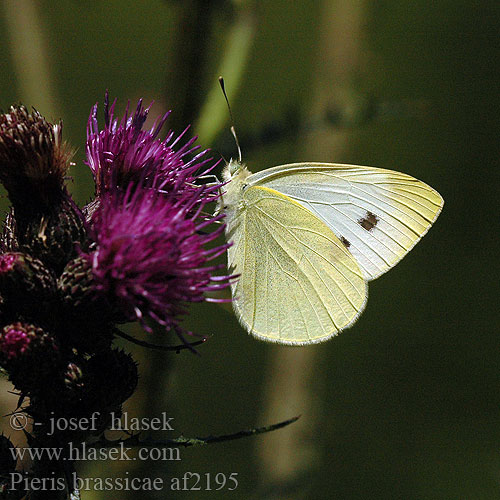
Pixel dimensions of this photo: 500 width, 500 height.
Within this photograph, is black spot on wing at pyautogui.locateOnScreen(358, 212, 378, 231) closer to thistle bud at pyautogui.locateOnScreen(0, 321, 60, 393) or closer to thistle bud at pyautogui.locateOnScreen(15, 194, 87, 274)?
thistle bud at pyautogui.locateOnScreen(15, 194, 87, 274)

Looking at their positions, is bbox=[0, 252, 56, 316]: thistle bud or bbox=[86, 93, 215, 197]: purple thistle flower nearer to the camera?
bbox=[0, 252, 56, 316]: thistle bud

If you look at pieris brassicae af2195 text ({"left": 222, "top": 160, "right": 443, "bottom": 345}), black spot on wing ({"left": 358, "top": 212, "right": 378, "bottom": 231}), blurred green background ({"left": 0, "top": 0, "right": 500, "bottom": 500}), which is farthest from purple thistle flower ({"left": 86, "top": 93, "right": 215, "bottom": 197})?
black spot on wing ({"left": 358, "top": 212, "right": 378, "bottom": 231})

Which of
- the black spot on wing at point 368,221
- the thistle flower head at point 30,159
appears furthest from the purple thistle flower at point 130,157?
the black spot on wing at point 368,221

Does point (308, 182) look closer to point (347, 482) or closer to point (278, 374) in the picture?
point (278, 374)

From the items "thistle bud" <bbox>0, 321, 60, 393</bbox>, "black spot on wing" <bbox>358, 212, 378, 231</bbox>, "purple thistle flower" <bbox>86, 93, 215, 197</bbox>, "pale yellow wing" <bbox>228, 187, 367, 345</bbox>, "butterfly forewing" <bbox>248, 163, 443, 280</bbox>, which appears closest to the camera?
"thistle bud" <bbox>0, 321, 60, 393</bbox>

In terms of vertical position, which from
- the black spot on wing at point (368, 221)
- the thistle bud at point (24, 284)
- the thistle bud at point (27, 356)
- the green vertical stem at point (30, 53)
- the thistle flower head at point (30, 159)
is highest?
the green vertical stem at point (30, 53)

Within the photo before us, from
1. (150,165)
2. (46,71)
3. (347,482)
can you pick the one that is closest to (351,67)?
(46,71)

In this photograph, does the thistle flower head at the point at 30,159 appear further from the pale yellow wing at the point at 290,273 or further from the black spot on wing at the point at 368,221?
the black spot on wing at the point at 368,221
